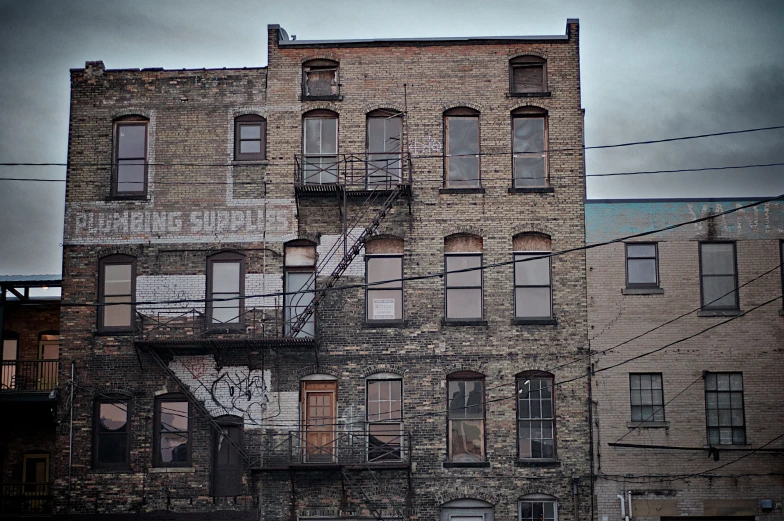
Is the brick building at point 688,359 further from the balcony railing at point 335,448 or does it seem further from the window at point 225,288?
the window at point 225,288

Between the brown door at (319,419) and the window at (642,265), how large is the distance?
8117mm

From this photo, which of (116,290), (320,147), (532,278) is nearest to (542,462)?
(532,278)

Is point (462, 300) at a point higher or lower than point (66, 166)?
lower

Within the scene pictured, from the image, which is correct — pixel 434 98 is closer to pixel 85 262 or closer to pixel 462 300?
pixel 462 300

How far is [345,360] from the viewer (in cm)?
2598

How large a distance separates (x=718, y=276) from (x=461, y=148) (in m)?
7.41

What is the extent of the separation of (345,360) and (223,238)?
4.53 meters

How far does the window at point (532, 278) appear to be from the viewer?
2625cm

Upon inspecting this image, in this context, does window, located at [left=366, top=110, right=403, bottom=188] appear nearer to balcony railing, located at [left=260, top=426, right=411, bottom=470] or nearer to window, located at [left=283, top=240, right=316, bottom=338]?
window, located at [left=283, top=240, right=316, bottom=338]

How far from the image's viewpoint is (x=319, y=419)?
25906 millimetres

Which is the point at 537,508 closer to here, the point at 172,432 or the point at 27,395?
the point at 172,432

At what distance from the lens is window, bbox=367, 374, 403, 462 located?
84.2 ft

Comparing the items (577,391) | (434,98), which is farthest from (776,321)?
(434,98)

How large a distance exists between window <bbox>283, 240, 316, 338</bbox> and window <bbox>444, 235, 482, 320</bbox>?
138 inches
